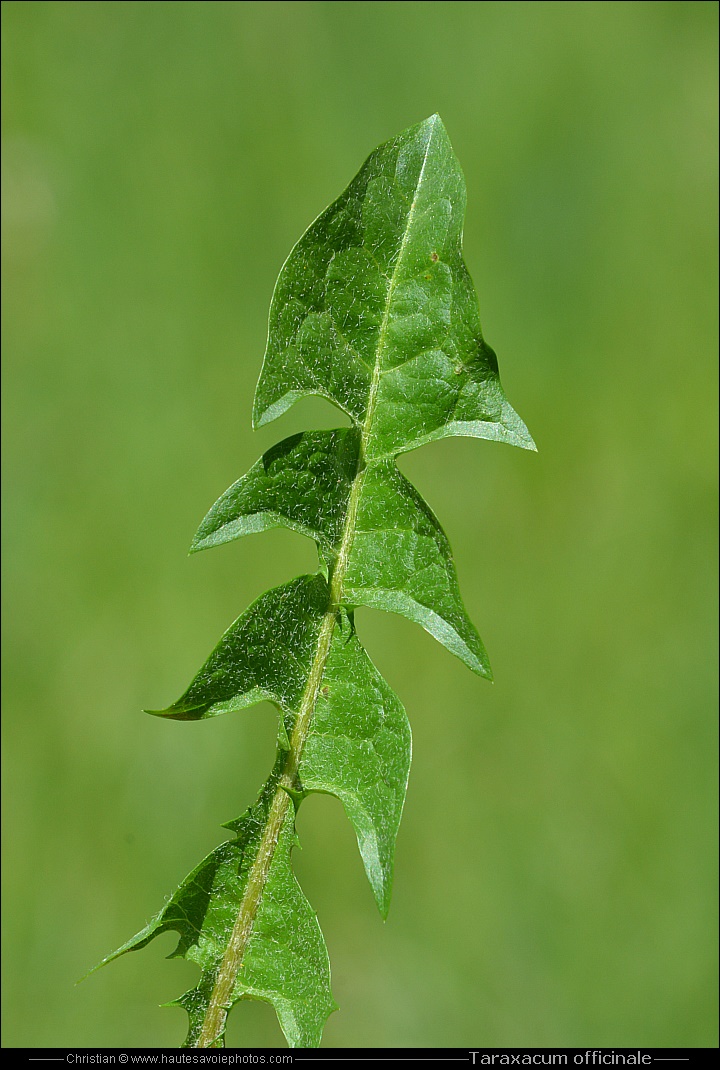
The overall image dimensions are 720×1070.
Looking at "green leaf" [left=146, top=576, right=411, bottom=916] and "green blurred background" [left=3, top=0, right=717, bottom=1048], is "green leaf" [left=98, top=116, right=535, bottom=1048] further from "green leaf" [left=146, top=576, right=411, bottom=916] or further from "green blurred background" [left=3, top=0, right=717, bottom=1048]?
"green blurred background" [left=3, top=0, right=717, bottom=1048]

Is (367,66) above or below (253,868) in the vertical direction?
above

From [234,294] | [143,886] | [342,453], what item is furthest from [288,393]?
[234,294]

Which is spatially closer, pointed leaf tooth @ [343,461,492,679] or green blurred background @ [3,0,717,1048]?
pointed leaf tooth @ [343,461,492,679]

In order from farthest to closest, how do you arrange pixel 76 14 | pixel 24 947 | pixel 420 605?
pixel 76 14, pixel 24 947, pixel 420 605

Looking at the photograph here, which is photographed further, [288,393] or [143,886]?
[143,886]

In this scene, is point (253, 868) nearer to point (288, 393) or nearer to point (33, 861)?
point (288, 393)

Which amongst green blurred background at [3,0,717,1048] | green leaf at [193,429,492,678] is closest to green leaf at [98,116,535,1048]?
green leaf at [193,429,492,678]

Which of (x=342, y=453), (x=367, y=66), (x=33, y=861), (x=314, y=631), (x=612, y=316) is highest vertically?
(x=367, y=66)

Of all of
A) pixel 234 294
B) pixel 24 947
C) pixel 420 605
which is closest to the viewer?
pixel 420 605

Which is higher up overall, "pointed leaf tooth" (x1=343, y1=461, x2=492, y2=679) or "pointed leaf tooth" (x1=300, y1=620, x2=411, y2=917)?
"pointed leaf tooth" (x1=343, y1=461, x2=492, y2=679)
